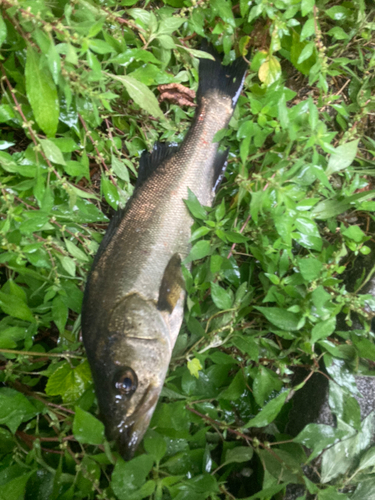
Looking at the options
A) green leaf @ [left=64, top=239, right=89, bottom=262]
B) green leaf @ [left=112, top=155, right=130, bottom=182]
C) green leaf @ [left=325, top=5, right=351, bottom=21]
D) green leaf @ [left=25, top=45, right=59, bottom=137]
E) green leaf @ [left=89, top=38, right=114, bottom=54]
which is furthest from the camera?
green leaf @ [left=325, top=5, right=351, bottom=21]

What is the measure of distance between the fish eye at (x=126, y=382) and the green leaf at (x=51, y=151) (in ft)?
3.55

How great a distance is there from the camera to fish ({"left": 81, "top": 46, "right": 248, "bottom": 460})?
165cm

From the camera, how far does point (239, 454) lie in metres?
1.81

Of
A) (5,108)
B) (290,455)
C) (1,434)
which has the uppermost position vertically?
(5,108)

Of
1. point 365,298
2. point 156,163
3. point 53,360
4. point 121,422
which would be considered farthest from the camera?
point 156,163

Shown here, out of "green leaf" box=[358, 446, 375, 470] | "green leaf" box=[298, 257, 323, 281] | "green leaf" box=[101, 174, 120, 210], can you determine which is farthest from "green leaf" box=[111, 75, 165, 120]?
"green leaf" box=[358, 446, 375, 470]

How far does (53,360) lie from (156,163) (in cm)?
130

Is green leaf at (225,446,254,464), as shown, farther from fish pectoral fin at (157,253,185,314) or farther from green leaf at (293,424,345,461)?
fish pectoral fin at (157,253,185,314)

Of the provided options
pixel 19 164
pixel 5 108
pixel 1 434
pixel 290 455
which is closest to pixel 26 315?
pixel 1 434

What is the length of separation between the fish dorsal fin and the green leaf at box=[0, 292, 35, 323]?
0.94 m

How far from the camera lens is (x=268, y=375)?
6.15 feet

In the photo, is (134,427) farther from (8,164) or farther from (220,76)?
(220,76)

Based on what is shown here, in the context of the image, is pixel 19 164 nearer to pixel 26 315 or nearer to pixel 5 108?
pixel 5 108

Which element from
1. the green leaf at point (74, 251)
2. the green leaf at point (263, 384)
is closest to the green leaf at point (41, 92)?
the green leaf at point (74, 251)
